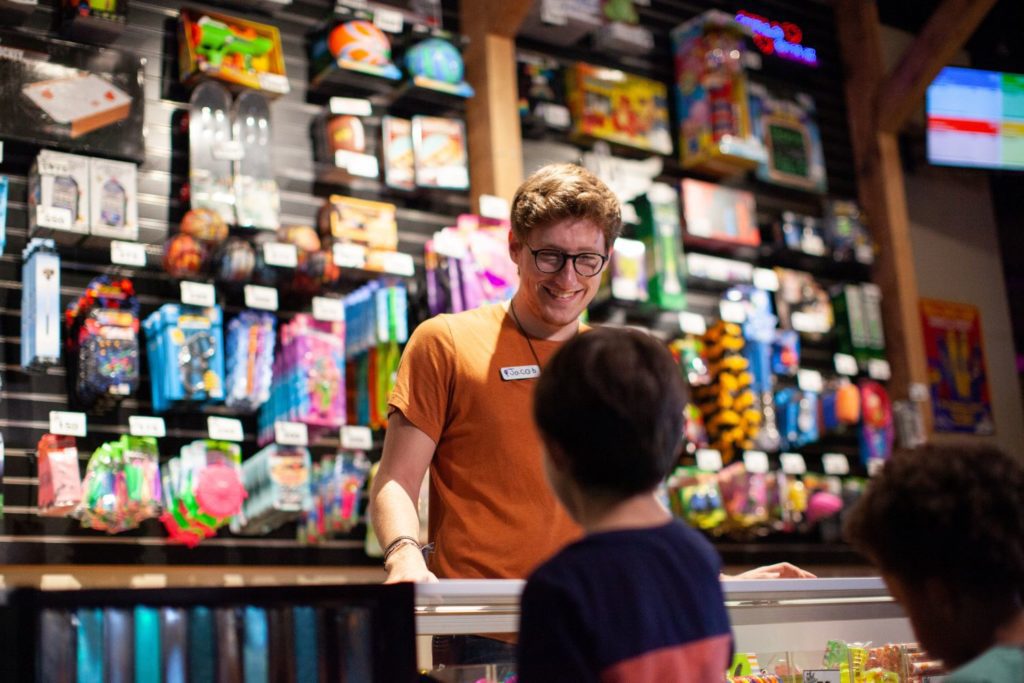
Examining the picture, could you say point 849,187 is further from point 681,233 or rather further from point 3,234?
point 3,234

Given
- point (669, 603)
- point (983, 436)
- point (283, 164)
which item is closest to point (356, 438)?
point (283, 164)

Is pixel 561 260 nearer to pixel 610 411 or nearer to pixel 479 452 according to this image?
pixel 479 452

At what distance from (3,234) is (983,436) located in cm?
506

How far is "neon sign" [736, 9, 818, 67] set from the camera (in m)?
6.50

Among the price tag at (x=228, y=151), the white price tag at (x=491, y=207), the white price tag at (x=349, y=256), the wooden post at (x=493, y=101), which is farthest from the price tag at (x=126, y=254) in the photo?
the wooden post at (x=493, y=101)

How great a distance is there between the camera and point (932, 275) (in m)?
6.82

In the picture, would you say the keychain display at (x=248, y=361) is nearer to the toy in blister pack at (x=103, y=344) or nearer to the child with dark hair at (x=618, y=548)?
the toy in blister pack at (x=103, y=344)

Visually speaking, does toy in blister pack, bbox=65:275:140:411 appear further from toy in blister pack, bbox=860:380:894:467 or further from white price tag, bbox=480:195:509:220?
toy in blister pack, bbox=860:380:894:467

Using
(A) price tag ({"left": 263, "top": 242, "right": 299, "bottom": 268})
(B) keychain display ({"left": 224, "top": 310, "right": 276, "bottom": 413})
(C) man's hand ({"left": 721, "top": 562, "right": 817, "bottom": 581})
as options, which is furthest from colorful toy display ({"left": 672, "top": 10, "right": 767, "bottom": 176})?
(C) man's hand ({"left": 721, "top": 562, "right": 817, "bottom": 581})

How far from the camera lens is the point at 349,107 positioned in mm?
4711

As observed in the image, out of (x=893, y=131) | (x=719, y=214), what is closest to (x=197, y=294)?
(x=719, y=214)

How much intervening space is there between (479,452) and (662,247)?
322cm

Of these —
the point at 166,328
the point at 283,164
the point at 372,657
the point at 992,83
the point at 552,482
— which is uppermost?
the point at 992,83

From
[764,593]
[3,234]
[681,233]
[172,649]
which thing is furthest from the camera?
[681,233]
